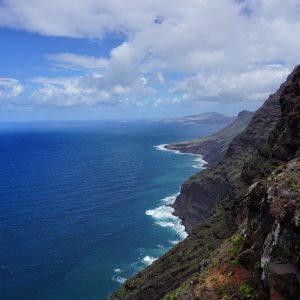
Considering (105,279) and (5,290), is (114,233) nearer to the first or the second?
(105,279)

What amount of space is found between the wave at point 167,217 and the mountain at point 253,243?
5128 cm

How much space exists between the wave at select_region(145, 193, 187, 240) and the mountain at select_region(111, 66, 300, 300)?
168ft

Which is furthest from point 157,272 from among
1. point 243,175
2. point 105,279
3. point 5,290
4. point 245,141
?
point 245,141

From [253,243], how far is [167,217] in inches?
5045

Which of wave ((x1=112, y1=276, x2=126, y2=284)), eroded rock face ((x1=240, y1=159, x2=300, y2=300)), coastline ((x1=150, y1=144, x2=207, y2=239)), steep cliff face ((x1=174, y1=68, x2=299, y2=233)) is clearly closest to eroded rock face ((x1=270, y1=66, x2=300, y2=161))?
eroded rock face ((x1=240, y1=159, x2=300, y2=300))

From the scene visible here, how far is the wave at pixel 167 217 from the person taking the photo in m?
147

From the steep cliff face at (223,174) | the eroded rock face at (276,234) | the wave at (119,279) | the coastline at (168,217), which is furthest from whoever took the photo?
the coastline at (168,217)

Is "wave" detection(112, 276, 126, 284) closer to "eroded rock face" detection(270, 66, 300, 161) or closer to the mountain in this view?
the mountain

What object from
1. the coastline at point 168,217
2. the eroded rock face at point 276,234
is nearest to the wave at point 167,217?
the coastline at point 168,217

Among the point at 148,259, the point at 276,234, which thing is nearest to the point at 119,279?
the point at 148,259

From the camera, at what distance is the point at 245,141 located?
153 meters

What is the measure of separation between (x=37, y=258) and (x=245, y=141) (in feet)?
265

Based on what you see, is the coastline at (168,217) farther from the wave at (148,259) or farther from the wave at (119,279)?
the wave at (119,279)

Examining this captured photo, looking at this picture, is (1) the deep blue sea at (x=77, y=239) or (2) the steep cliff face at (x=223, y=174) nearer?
(1) the deep blue sea at (x=77, y=239)
